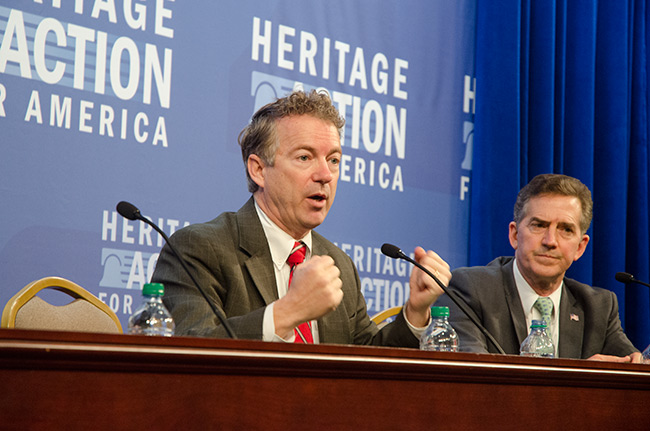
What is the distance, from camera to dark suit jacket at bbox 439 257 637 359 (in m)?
2.75

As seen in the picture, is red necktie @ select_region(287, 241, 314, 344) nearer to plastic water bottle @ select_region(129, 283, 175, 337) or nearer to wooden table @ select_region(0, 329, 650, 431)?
plastic water bottle @ select_region(129, 283, 175, 337)

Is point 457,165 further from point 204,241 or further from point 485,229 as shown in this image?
point 204,241

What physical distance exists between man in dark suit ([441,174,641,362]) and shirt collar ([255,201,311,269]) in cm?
75

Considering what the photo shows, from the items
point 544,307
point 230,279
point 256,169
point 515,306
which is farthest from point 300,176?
point 544,307

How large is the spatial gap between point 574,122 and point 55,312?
3.10m

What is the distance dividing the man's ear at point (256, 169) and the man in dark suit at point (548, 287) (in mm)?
876

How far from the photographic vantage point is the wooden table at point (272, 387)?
1.07 m

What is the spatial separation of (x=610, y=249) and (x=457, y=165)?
3.34 ft

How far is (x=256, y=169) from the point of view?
243 centimetres

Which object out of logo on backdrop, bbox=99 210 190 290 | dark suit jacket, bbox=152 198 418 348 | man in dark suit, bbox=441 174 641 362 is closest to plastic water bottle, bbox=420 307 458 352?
dark suit jacket, bbox=152 198 418 348

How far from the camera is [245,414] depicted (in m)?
1.22

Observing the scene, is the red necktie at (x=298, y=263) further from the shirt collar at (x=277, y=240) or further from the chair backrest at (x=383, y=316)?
the chair backrest at (x=383, y=316)

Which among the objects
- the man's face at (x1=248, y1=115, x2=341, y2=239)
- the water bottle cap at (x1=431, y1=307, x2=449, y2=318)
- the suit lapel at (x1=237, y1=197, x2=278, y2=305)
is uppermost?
the man's face at (x1=248, y1=115, x2=341, y2=239)

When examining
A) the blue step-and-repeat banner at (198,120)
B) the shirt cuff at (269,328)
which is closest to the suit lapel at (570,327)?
the blue step-and-repeat banner at (198,120)
